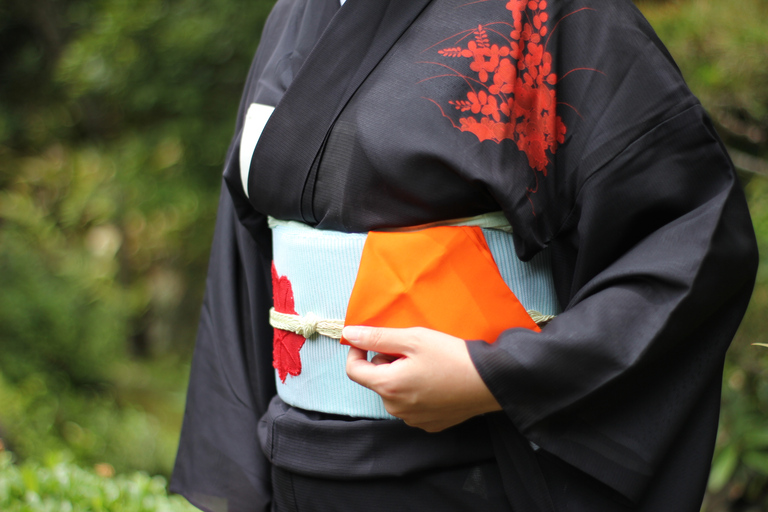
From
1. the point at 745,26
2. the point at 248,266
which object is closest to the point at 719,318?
the point at 248,266

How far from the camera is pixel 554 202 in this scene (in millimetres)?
731

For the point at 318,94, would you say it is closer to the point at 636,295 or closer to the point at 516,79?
the point at 516,79

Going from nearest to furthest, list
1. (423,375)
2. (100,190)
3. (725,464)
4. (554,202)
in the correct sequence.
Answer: (423,375), (554,202), (725,464), (100,190)

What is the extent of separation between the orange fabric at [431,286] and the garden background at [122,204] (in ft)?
3.42

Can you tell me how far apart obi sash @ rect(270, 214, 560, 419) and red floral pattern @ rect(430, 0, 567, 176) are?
111mm

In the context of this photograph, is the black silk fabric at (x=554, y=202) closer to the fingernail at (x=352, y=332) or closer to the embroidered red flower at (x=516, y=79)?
the embroidered red flower at (x=516, y=79)

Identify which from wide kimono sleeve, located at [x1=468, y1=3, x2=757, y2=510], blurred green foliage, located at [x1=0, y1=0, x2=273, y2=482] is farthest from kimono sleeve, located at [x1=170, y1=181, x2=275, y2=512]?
blurred green foliage, located at [x1=0, y1=0, x2=273, y2=482]

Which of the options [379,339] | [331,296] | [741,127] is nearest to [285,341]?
[331,296]

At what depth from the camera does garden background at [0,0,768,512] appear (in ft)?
5.57

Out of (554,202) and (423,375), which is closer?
(423,375)

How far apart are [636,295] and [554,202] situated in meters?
0.15

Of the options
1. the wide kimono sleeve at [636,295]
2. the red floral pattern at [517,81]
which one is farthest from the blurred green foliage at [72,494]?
the red floral pattern at [517,81]

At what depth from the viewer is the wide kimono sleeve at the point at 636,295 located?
2.08ft

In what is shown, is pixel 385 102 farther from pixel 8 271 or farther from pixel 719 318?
pixel 8 271
